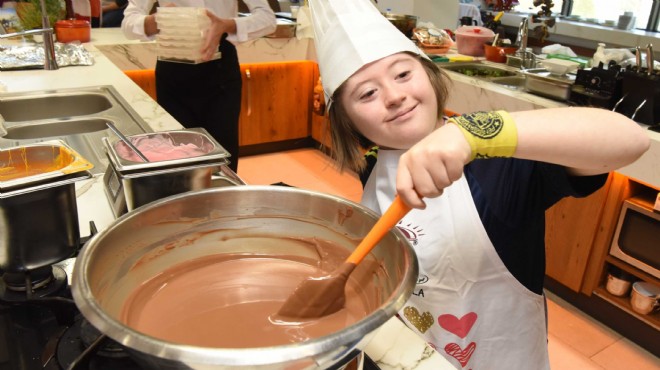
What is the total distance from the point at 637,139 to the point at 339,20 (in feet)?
2.05

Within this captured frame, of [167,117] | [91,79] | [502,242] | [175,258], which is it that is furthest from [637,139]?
[91,79]

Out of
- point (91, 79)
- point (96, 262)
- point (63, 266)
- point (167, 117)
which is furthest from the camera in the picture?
point (91, 79)

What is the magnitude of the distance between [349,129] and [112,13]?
3838 mm

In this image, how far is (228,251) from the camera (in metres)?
0.83

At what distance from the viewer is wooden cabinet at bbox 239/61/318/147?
3688mm

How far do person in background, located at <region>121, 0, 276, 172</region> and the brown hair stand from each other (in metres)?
1.18

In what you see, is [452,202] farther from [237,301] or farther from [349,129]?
[237,301]

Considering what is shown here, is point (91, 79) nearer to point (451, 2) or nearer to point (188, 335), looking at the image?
point (188, 335)

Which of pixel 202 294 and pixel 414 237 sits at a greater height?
pixel 202 294

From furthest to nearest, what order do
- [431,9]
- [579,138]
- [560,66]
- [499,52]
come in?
[431,9] → [499,52] → [560,66] → [579,138]

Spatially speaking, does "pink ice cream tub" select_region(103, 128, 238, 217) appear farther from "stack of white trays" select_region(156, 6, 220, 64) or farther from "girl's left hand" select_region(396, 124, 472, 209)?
"stack of white trays" select_region(156, 6, 220, 64)

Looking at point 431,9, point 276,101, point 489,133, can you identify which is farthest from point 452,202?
point 431,9

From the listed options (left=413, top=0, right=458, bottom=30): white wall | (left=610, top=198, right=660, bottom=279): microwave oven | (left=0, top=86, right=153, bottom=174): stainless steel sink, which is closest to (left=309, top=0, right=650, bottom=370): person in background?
(left=0, top=86, right=153, bottom=174): stainless steel sink

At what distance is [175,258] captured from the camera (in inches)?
31.1
